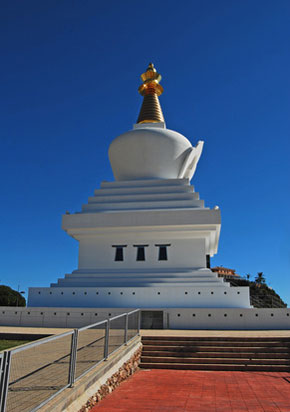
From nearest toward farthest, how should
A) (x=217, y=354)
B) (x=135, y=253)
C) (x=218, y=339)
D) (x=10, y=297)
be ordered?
(x=217, y=354) < (x=218, y=339) < (x=135, y=253) < (x=10, y=297)

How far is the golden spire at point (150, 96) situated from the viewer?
24844mm

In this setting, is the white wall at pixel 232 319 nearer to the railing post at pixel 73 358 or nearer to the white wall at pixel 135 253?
the white wall at pixel 135 253

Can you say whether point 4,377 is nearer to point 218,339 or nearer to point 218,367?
point 218,367

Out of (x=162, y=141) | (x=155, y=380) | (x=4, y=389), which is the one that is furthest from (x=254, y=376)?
(x=162, y=141)

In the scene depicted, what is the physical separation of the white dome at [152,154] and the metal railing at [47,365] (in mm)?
14830

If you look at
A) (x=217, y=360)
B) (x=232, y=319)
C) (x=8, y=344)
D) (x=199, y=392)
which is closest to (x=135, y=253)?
(x=232, y=319)

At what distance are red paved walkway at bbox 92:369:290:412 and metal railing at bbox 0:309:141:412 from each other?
878 millimetres

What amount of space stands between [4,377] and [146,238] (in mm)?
15378

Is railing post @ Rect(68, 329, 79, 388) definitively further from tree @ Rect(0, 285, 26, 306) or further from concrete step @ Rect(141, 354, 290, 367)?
tree @ Rect(0, 285, 26, 306)

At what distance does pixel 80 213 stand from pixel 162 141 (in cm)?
649

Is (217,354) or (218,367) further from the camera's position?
(217,354)

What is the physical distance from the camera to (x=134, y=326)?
1071cm

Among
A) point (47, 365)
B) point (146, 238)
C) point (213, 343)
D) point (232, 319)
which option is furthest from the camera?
point (146, 238)

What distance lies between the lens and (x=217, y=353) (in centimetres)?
1012
